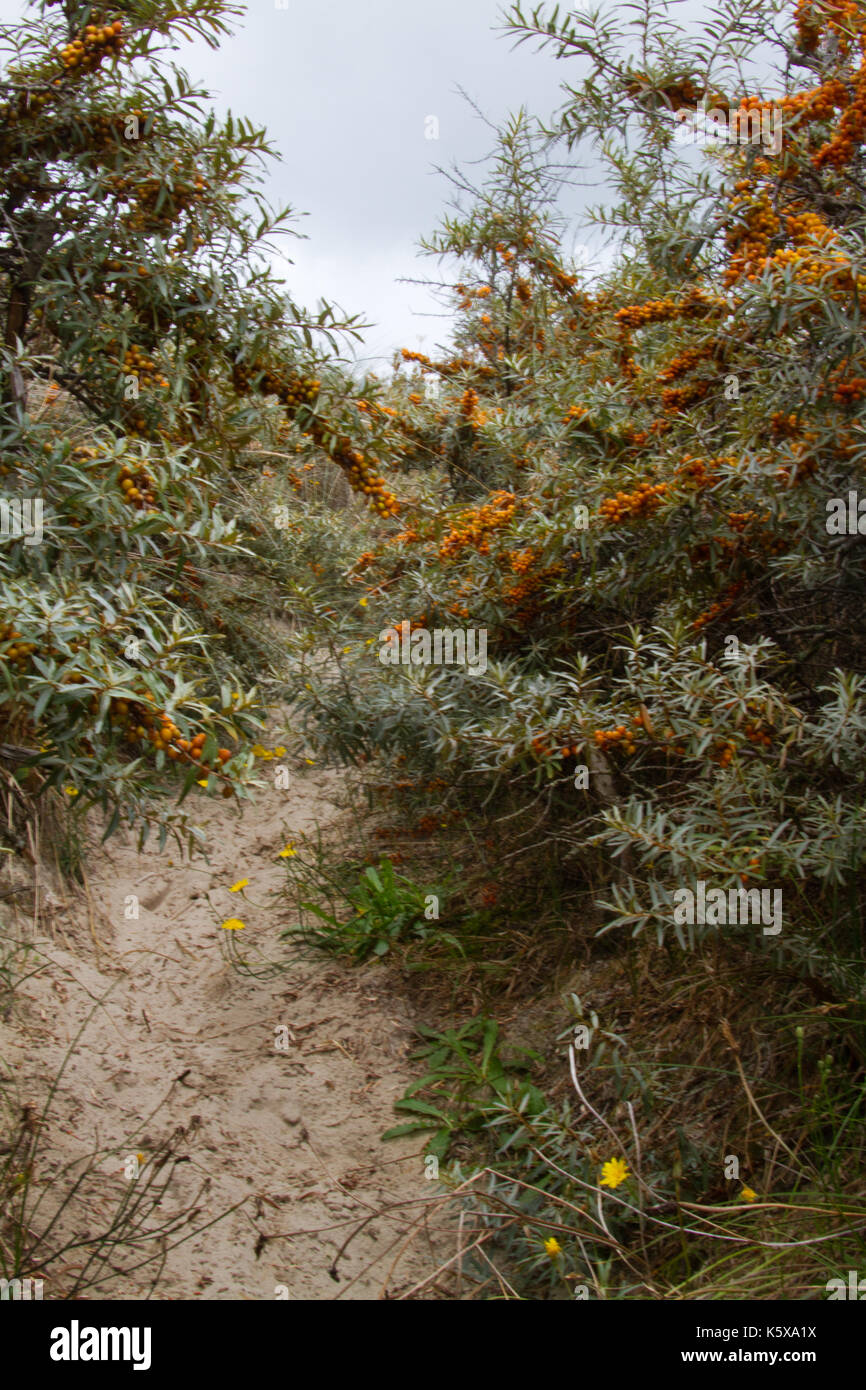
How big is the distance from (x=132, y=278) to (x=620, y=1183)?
254 centimetres

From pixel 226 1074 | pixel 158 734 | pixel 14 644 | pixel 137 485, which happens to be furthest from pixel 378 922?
pixel 14 644

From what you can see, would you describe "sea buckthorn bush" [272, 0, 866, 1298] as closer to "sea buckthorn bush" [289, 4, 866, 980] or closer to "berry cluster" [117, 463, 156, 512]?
"sea buckthorn bush" [289, 4, 866, 980]

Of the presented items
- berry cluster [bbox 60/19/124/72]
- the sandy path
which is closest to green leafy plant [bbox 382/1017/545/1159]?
the sandy path

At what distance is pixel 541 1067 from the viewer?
10.0 feet

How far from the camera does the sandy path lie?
2.58 m

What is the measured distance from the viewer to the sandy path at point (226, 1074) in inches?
102

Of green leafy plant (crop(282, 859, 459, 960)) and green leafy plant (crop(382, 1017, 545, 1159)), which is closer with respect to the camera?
green leafy plant (crop(382, 1017, 545, 1159))

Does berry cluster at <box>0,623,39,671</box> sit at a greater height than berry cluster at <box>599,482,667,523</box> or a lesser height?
lesser

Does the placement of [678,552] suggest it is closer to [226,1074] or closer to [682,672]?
[682,672]

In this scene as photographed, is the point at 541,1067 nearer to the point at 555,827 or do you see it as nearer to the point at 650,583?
the point at 555,827

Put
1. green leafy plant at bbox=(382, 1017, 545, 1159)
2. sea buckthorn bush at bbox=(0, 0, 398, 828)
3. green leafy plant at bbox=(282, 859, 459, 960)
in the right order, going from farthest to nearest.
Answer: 1. green leafy plant at bbox=(282, 859, 459, 960)
2. green leafy plant at bbox=(382, 1017, 545, 1159)
3. sea buckthorn bush at bbox=(0, 0, 398, 828)

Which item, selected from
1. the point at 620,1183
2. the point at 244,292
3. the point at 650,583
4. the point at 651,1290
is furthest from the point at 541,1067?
the point at 244,292

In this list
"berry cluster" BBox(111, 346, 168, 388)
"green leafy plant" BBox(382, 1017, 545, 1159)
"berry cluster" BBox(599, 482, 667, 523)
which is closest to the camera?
"berry cluster" BBox(111, 346, 168, 388)

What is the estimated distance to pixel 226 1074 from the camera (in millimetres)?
3277
